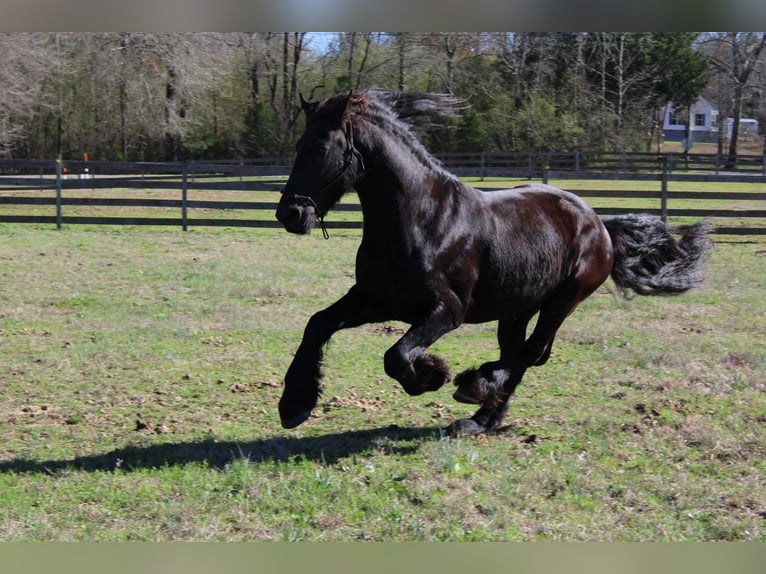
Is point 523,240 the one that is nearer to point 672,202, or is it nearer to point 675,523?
point 675,523

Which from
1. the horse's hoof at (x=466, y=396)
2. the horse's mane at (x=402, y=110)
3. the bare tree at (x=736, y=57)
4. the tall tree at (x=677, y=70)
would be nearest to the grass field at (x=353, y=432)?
the horse's hoof at (x=466, y=396)

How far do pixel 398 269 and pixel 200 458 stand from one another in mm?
1664

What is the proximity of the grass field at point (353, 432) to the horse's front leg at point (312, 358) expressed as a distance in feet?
0.94

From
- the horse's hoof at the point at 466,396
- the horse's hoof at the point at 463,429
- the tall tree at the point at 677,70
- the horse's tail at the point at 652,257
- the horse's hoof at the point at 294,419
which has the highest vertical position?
the tall tree at the point at 677,70

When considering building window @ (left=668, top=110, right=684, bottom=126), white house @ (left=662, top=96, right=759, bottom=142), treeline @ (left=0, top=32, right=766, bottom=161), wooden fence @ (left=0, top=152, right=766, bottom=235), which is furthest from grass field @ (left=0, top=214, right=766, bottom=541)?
building window @ (left=668, top=110, right=684, bottom=126)

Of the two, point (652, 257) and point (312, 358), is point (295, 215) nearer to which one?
point (312, 358)

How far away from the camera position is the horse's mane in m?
4.93

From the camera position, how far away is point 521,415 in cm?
591

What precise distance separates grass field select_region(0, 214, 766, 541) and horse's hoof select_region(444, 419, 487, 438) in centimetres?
15

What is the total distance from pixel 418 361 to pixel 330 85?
102ft

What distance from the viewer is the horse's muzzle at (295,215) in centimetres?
439

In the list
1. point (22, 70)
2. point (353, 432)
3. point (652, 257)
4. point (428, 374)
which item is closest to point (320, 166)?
point (428, 374)

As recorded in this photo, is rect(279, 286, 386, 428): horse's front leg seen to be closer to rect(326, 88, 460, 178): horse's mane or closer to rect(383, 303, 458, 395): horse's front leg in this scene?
rect(383, 303, 458, 395): horse's front leg

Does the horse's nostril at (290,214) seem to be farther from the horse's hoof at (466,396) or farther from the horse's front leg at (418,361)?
the horse's hoof at (466,396)
